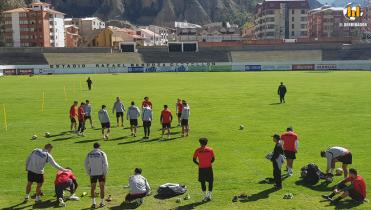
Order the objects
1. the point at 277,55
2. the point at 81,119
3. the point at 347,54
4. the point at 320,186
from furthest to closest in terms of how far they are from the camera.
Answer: the point at 277,55, the point at 347,54, the point at 81,119, the point at 320,186

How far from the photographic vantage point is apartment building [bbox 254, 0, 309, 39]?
160250mm

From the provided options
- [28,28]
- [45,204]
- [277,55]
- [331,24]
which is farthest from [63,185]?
[331,24]

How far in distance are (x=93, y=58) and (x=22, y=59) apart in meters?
15.8

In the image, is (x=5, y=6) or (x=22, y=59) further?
(x=5, y=6)

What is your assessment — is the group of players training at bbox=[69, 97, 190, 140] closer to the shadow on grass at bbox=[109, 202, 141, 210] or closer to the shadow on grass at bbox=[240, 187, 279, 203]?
the shadow on grass at bbox=[240, 187, 279, 203]

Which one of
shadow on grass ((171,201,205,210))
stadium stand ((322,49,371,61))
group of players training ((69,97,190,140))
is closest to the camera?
shadow on grass ((171,201,205,210))

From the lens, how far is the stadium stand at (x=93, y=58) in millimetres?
103438

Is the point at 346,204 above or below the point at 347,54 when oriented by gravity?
below

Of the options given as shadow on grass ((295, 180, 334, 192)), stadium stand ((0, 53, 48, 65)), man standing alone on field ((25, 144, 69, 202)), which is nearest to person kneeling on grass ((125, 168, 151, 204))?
man standing alone on field ((25, 144, 69, 202))

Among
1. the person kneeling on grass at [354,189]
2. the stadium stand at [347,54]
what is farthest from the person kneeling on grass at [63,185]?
the stadium stand at [347,54]

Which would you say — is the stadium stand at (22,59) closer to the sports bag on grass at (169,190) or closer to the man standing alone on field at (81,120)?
the man standing alone on field at (81,120)

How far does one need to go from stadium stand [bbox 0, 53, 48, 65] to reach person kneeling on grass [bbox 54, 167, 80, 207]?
91375 mm

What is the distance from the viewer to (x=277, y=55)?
110625 millimetres

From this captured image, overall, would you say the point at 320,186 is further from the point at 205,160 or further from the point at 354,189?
the point at 205,160
